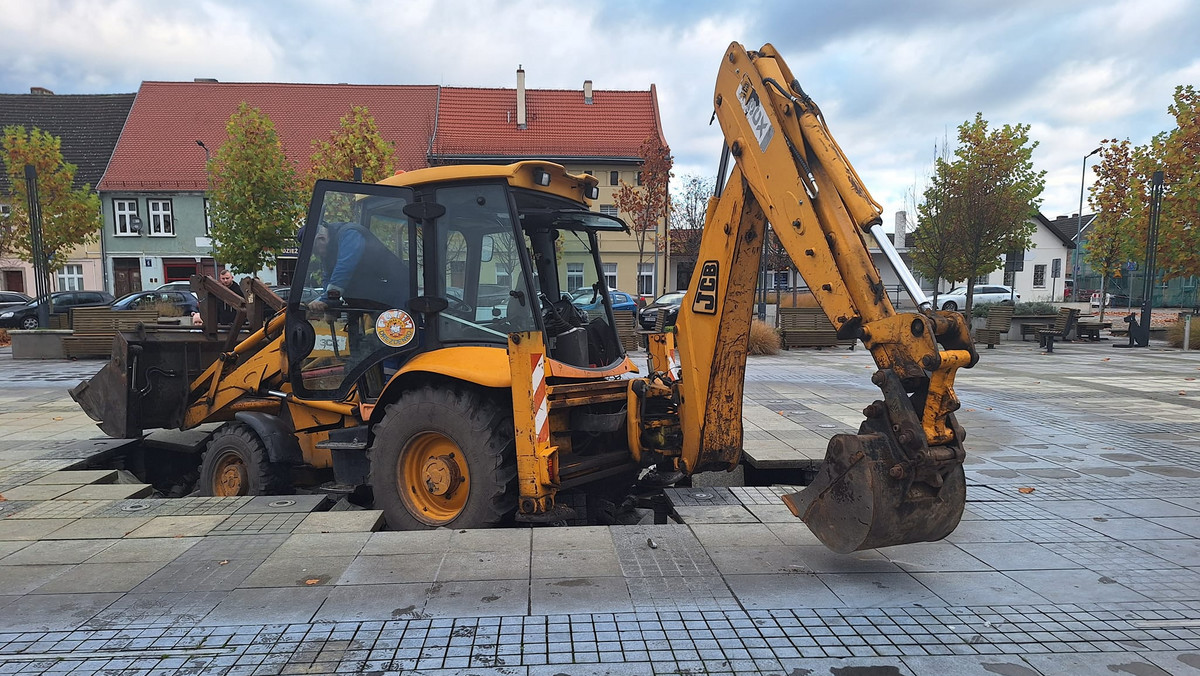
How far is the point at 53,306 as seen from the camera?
2514 cm

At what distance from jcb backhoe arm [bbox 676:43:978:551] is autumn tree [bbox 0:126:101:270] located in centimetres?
2594

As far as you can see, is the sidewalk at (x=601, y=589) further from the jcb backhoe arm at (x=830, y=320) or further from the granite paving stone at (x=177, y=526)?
the jcb backhoe arm at (x=830, y=320)

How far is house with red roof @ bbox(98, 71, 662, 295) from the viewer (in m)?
33.0

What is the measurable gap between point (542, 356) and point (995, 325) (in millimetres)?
20970

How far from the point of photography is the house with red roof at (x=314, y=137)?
33.0 meters

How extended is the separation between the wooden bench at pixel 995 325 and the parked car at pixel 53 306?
91.6 feet

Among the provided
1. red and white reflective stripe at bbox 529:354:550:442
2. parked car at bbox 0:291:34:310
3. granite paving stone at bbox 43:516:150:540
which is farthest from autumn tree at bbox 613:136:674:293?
parked car at bbox 0:291:34:310

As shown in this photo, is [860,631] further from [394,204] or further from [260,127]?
[260,127]

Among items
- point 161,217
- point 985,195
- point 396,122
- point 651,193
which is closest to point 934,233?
point 985,195

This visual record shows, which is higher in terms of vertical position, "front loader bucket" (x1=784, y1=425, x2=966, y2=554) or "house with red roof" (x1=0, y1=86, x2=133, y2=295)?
"house with red roof" (x1=0, y1=86, x2=133, y2=295)

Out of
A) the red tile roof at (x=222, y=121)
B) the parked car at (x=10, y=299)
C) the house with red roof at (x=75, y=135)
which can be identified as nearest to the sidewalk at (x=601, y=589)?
the parked car at (x=10, y=299)

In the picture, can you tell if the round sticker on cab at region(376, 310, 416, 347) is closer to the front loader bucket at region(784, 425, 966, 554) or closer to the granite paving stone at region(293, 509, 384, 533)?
the granite paving stone at region(293, 509, 384, 533)

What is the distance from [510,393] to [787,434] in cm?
399

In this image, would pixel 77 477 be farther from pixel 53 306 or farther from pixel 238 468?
pixel 53 306
